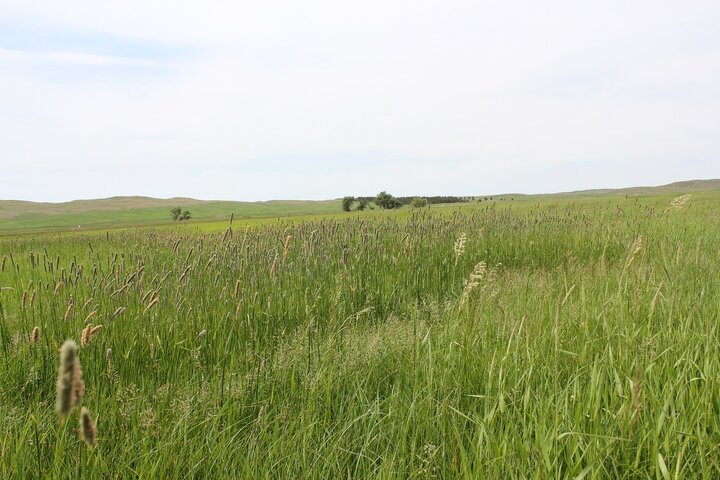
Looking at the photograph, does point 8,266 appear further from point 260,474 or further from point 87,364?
point 260,474

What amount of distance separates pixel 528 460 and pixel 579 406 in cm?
28

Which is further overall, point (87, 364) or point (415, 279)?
point (415, 279)

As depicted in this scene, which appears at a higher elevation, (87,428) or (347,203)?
(347,203)

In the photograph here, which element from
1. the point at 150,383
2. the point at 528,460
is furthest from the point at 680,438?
the point at 150,383

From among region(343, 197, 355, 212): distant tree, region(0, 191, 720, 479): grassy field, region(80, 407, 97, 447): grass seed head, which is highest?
region(343, 197, 355, 212): distant tree

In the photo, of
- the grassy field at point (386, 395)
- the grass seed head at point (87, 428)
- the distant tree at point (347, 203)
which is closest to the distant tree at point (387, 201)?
the distant tree at point (347, 203)

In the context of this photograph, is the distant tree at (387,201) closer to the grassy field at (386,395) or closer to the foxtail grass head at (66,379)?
the grassy field at (386,395)

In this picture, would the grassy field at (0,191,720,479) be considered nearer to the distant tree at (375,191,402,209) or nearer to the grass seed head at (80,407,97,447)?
the grass seed head at (80,407,97,447)

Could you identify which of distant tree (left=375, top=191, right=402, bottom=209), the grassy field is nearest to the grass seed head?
the grassy field

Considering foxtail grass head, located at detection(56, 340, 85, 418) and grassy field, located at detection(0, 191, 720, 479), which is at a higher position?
foxtail grass head, located at detection(56, 340, 85, 418)

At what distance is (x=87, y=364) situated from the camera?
8.72ft

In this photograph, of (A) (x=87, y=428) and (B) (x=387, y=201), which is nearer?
(A) (x=87, y=428)

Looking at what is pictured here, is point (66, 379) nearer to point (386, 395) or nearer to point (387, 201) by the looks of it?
point (386, 395)

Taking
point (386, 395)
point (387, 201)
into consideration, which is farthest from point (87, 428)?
point (387, 201)
